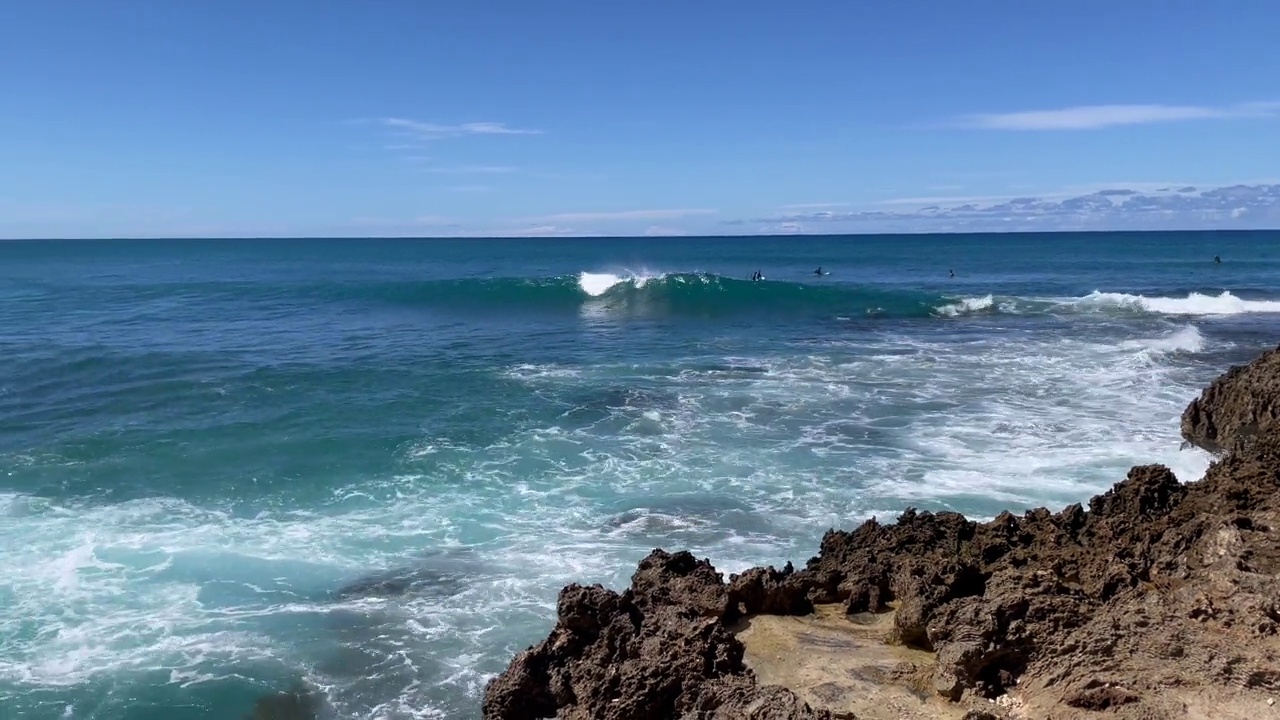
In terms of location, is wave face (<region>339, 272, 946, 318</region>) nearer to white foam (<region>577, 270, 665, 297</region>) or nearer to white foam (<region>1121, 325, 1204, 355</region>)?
white foam (<region>577, 270, 665, 297</region>)

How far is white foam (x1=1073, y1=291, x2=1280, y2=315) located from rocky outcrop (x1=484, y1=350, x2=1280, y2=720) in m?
31.8

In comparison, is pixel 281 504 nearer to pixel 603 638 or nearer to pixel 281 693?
pixel 281 693

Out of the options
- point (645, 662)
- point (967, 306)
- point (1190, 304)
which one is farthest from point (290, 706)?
point (1190, 304)

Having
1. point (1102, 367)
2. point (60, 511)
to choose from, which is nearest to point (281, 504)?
point (60, 511)

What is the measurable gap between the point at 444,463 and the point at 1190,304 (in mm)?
36064

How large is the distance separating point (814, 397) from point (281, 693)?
45.3 ft

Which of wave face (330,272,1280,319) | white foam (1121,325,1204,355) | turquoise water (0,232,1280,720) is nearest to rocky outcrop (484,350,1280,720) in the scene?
turquoise water (0,232,1280,720)

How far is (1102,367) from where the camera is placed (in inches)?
907

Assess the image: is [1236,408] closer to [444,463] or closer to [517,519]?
[517,519]

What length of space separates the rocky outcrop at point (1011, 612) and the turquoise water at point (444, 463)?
2.00 meters

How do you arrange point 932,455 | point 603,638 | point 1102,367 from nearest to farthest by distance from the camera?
point 603,638
point 932,455
point 1102,367

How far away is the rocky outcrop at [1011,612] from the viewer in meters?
5.87

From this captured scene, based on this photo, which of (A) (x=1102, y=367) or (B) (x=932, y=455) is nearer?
(B) (x=932, y=455)

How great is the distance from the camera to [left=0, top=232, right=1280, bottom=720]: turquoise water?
9.49 metres
